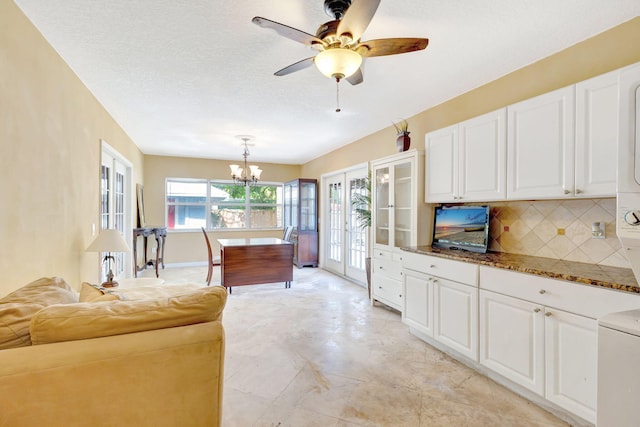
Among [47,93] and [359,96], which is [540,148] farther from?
[47,93]

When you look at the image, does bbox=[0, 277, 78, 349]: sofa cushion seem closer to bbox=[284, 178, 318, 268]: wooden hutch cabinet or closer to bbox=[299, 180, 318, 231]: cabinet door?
bbox=[284, 178, 318, 268]: wooden hutch cabinet

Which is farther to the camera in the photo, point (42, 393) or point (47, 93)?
point (47, 93)

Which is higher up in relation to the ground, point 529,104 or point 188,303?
point 529,104

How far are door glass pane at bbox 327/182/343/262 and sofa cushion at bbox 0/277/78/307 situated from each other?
4.55m

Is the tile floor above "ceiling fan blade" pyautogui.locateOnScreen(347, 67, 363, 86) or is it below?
below

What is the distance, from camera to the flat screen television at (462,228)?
2705 millimetres

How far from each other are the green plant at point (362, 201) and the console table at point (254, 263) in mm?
1260

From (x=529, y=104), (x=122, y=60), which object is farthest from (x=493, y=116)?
(x=122, y=60)

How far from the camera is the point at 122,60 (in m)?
2.42

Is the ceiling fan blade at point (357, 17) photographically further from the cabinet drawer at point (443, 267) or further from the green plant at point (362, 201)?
the green plant at point (362, 201)

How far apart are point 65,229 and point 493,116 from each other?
146 inches

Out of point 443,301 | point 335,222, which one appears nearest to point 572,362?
point 443,301

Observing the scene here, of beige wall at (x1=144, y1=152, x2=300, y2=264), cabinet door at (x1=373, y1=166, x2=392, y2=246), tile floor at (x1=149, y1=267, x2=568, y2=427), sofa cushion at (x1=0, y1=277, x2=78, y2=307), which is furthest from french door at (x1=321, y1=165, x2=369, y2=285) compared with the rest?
sofa cushion at (x1=0, y1=277, x2=78, y2=307)

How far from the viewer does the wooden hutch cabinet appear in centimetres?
653
